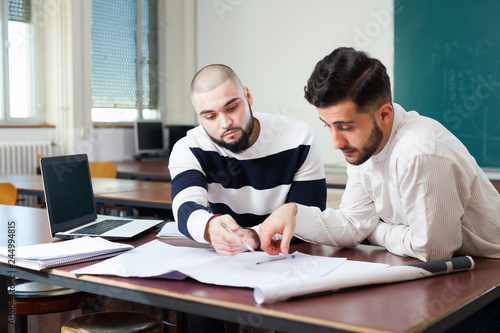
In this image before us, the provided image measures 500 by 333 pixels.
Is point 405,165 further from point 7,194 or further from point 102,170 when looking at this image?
point 102,170

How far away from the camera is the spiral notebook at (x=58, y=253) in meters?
1.41

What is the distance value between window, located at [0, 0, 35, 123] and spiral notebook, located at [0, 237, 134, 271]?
4549 mm

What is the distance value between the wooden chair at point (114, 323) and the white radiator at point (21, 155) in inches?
159

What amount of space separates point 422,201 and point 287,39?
5.03 m

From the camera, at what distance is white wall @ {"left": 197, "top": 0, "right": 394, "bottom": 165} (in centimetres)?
543

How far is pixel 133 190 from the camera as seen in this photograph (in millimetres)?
3627

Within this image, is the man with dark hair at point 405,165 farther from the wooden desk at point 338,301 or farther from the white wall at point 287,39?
the white wall at point 287,39

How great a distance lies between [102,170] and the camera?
4699mm

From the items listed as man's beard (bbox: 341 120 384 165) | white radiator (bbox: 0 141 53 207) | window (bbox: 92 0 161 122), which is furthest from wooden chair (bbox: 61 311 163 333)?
window (bbox: 92 0 161 122)

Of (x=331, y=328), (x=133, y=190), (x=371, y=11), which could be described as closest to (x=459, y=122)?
(x=371, y=11)

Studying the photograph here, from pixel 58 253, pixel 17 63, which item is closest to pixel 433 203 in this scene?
pixel 58 253

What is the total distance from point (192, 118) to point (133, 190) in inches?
142

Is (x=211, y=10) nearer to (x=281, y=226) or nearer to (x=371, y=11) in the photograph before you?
(x=371, y=11)

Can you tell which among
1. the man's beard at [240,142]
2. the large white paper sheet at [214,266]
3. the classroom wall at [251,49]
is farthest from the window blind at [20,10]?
the large white paper sheet at [214,266]
